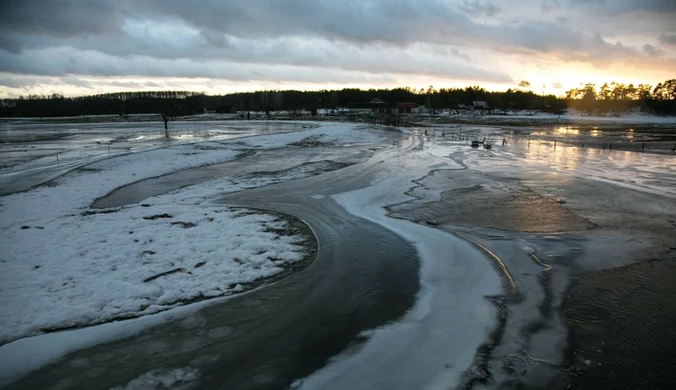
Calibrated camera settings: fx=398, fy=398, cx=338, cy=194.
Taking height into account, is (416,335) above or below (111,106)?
below

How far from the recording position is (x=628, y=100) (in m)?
118

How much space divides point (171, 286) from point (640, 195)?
13813mm

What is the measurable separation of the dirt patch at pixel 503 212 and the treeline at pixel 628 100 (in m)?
108

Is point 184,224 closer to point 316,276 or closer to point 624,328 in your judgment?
point 316,276

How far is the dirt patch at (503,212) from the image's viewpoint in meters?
9.67

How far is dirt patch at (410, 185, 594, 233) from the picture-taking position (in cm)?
967

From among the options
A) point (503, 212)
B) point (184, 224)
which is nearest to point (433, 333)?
point (503, 212)

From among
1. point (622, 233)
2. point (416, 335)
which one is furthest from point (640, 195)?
point (416, 335)

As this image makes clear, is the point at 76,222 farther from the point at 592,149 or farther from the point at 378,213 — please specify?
the point at 592,149

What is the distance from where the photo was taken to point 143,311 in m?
5.84

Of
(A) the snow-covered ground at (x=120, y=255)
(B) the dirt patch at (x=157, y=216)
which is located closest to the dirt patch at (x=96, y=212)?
(A) the snow-covered ground at (x=120, y=255)

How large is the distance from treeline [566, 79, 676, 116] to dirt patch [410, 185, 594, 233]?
108 meters

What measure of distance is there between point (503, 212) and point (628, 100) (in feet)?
452

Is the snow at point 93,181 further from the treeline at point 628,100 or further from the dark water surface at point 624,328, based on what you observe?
the treeline at point 628,100
